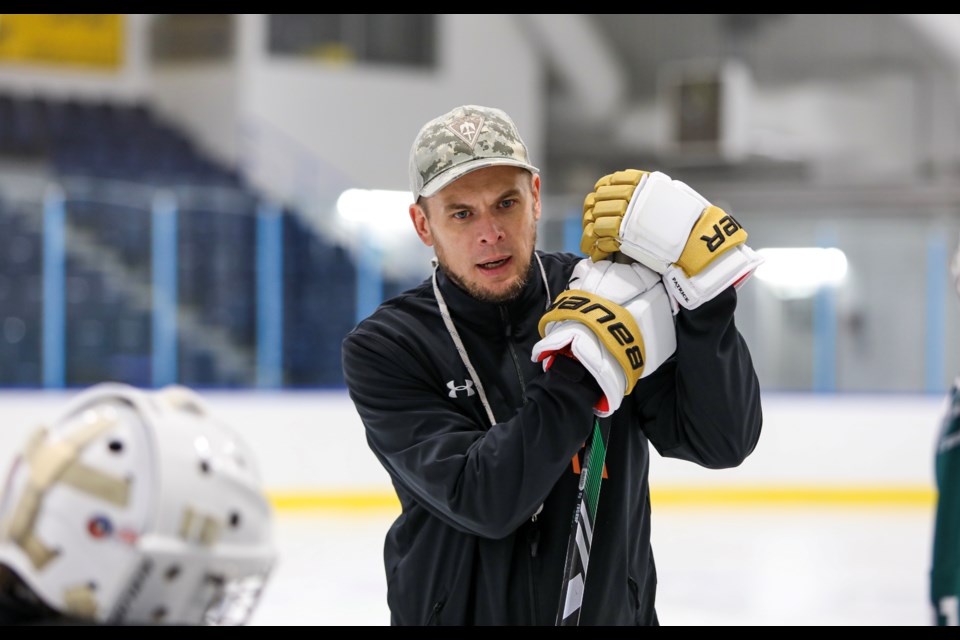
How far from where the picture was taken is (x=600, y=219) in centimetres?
137

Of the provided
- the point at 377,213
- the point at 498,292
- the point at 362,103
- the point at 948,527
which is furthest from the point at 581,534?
Answer: the point at 362,103

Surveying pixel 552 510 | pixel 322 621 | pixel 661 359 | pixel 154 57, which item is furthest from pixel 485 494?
pixel 154 57

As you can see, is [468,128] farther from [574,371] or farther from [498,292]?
[574,371]

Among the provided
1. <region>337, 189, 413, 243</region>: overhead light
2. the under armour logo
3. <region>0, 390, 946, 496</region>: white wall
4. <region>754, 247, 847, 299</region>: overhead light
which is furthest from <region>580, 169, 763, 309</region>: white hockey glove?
<region>754, 247, 847, 299</region>: overhead light

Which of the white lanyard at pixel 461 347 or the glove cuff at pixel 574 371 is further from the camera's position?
the white lanyard at pixel 461 347

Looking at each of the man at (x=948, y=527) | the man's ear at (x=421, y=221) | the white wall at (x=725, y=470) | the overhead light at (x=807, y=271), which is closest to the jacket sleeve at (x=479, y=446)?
the man's ear at (x=421, y=221)

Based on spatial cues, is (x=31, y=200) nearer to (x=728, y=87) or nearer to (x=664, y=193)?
(x=664, y=193)

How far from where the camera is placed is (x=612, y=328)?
1.29m

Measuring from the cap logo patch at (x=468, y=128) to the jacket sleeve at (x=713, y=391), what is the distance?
1.11 feet

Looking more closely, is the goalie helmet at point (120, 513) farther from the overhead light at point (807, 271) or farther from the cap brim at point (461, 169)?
the overhead light at point (807, 271)

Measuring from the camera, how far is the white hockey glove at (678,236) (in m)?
1.32

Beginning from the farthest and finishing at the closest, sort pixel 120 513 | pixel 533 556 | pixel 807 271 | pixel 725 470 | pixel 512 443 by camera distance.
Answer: pixel 807 271, pixel 725 470, pixel 533 556, pixel 512 443, pixel 120 513

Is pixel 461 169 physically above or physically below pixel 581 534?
above

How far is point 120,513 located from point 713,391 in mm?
677
